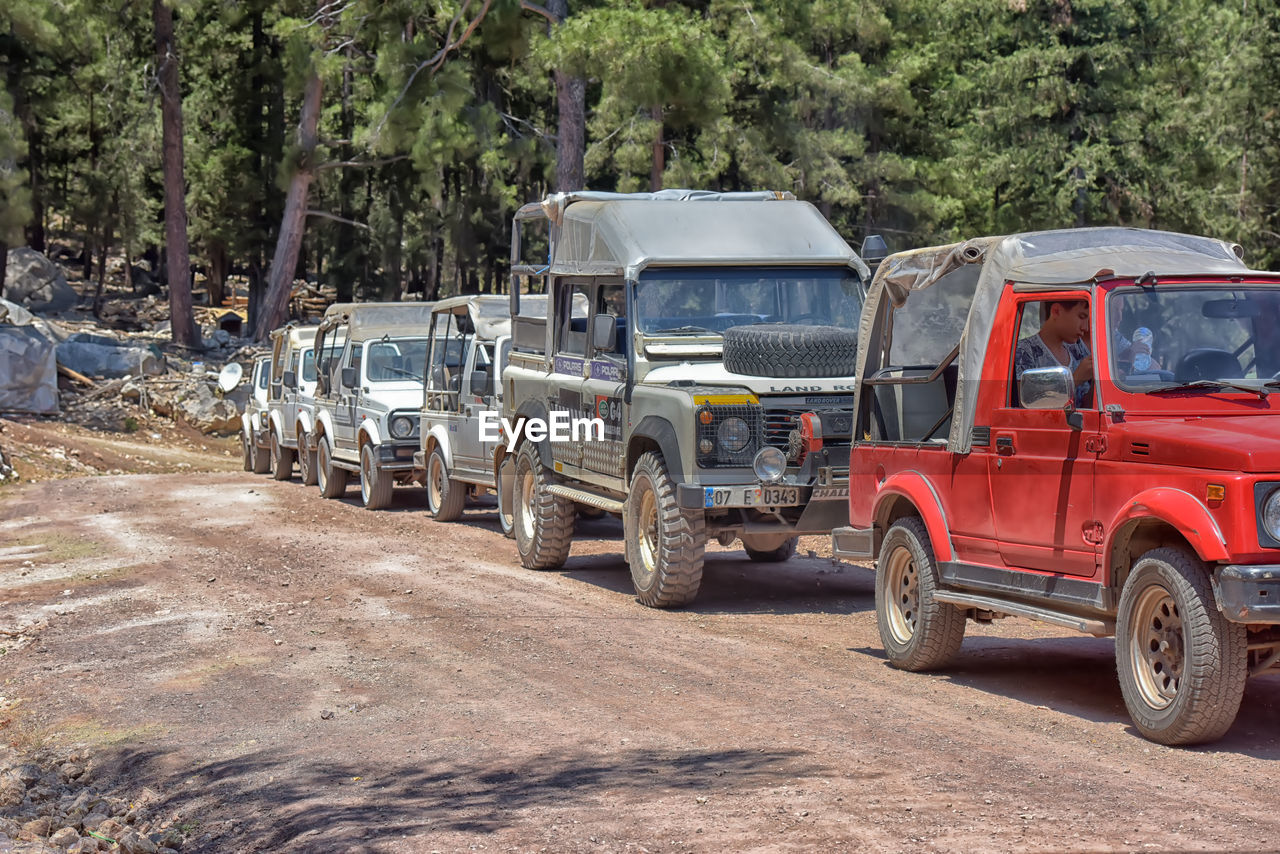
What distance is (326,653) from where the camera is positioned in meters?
10.1

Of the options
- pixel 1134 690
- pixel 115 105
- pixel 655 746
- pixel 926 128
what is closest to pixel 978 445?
pixel 1134 690

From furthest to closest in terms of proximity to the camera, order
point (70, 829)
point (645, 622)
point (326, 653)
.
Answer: point (645, 622)
point (326, 653)
point (70, 829)

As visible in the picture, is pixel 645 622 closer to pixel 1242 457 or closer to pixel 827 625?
pixel 827 625

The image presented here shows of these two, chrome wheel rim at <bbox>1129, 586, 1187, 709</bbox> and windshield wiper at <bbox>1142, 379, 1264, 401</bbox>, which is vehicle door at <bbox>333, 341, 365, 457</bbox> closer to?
windshield wiper at <bbox>1142, 379, 1264, 401</bbox>

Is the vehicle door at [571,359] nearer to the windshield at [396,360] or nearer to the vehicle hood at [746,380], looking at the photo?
the vehicle hood at [746,380]

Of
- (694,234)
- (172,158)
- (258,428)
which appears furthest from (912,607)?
(172,158)

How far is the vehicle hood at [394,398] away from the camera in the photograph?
20.5m

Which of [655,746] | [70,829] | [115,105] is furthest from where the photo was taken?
[115,105]

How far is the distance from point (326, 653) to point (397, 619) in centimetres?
136

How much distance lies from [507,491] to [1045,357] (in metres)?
8.90

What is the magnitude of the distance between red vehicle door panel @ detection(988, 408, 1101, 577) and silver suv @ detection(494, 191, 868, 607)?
10.6ft

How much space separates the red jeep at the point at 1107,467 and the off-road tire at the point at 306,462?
53.3 feet

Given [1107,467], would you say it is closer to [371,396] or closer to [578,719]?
[578,719]

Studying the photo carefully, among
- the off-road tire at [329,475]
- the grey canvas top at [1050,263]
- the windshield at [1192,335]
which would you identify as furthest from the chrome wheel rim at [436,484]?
the windshield at [1192,335]
